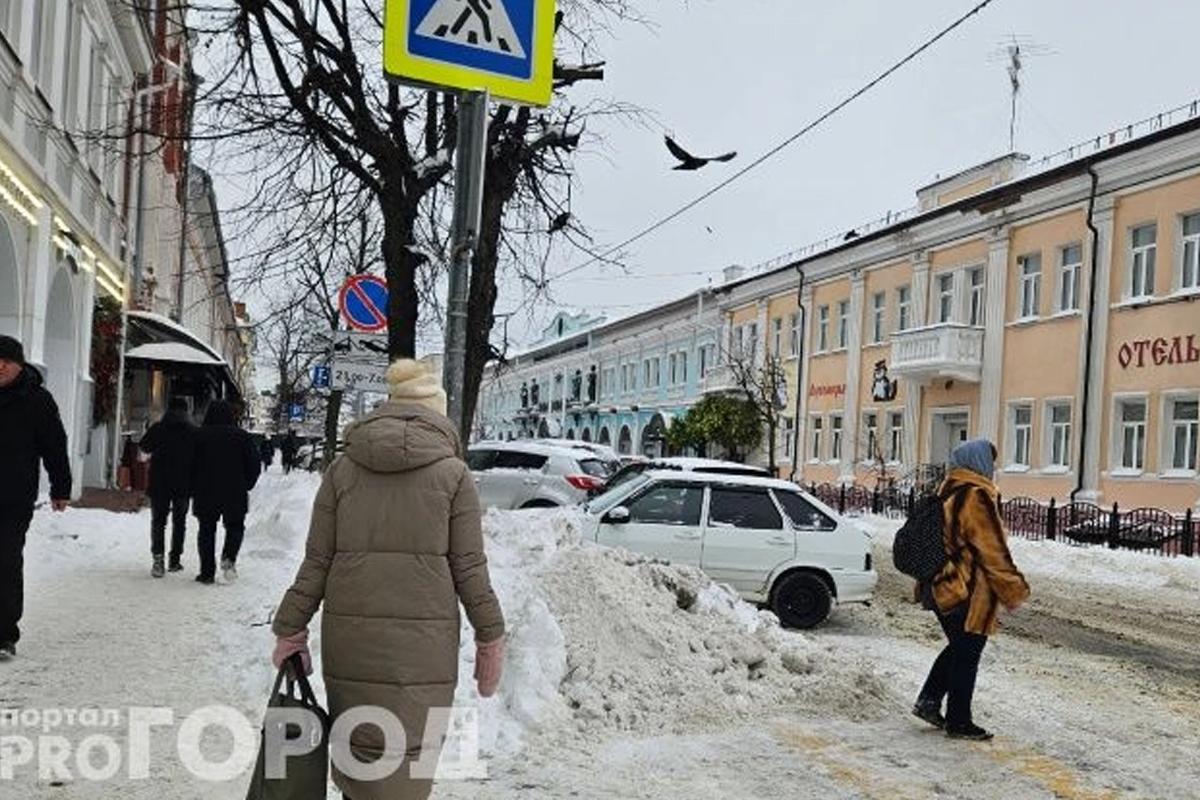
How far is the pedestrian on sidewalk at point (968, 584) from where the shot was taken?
629 centimetres

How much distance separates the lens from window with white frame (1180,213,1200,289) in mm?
23109

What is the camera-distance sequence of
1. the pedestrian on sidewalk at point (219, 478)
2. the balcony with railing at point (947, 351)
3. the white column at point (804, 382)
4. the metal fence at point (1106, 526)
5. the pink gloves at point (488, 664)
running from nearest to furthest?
1. the pink gloves at point (488, 664)
2. the pedestrian on sidewalk at point (219, 478)
3. the metal fence at point (1106, 526)
4. the balcony with railing at point (947, 351)
5. the white column at point (804, 382)

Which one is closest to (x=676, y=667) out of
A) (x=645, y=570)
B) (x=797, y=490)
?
(x=645, y=570)

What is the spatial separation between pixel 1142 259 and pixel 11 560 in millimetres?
23964

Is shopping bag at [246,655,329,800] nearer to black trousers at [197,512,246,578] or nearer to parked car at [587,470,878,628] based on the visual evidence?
black trousers at [197,512,246,578]

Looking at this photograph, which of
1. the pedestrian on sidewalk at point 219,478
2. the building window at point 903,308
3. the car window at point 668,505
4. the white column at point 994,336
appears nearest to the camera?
the pedestrian on sidewalk at point 219,478

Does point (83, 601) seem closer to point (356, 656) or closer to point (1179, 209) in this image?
point (356, 656)

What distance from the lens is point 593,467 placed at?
1959 cm

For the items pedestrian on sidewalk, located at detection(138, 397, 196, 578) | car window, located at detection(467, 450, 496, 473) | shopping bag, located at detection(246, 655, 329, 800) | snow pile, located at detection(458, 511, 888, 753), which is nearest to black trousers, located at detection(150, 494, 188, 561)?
pedestrian on sidewalk, located at detection(138, 397, 196, 578)

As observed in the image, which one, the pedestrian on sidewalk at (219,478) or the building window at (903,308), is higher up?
the building window at (903,308)

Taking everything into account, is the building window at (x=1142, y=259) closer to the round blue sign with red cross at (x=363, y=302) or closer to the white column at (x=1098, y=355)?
the white column at (x=1098, y=355)

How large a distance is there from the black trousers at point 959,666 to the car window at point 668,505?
473 centimetres

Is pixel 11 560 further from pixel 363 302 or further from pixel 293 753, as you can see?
pixel 363 302

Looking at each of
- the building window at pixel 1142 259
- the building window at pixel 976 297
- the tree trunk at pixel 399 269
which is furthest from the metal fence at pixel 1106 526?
the tree trunk at pixel 399 269
